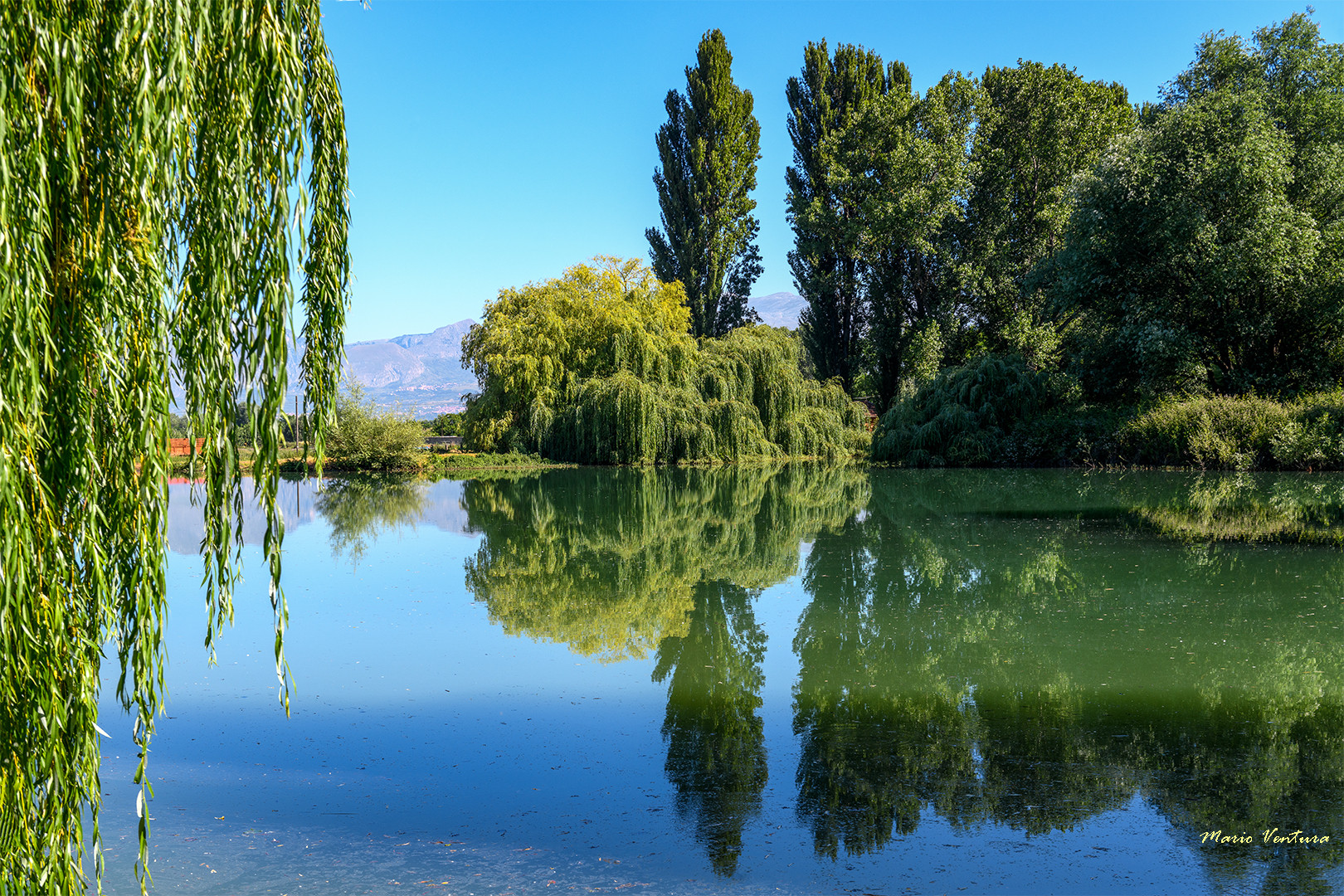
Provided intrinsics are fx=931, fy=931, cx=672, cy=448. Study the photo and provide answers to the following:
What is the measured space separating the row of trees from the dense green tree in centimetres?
9

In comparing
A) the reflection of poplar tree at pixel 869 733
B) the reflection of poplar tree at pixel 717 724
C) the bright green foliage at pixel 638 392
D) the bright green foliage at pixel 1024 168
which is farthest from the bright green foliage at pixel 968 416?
the reflection of poplar tree at pixel 717 724

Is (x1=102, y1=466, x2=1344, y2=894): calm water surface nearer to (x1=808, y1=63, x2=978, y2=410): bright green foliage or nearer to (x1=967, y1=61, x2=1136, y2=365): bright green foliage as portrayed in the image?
(x1=967, y1=61, x2=1136, y2=365): bright green foliage

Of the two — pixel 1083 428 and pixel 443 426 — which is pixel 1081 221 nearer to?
pixel 1083 428

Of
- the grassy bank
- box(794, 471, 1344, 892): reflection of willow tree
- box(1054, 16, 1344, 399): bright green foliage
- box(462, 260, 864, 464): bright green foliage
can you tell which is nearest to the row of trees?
box(1054, 16, 1344, 399): bright green foliage

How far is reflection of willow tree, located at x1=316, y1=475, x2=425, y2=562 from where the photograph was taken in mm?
12766

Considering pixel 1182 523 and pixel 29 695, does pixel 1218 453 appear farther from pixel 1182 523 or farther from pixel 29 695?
pixel 29 695

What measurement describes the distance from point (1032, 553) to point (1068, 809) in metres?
7.04

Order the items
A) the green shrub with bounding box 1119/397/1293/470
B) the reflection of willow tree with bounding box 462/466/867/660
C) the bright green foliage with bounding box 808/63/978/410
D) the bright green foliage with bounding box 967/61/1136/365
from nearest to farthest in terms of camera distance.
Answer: the reflection of willow tree with bounding box 462/466/867/660 → the green shrub with bounding box 1119/397/1293/470 → the bright green foliage with bounding box 967/61/1136/365 → the bright green foliage with bounding box 808/63/978/410

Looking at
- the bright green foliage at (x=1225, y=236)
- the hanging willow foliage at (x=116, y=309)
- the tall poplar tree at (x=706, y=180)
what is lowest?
the hanging willow foliage at (x=116, y=309)

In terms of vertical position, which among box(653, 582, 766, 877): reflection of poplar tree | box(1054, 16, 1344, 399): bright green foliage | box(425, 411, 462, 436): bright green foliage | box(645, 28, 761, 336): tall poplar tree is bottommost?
box(653, 582, 766, 877): reflection of poplar tree

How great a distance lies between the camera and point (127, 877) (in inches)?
133

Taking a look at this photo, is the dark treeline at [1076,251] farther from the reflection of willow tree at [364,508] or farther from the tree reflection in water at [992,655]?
the reflection of willow tree at [364,508]

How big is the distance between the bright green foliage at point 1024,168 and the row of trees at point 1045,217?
0.24ft

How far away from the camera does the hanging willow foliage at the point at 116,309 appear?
2.07 m
